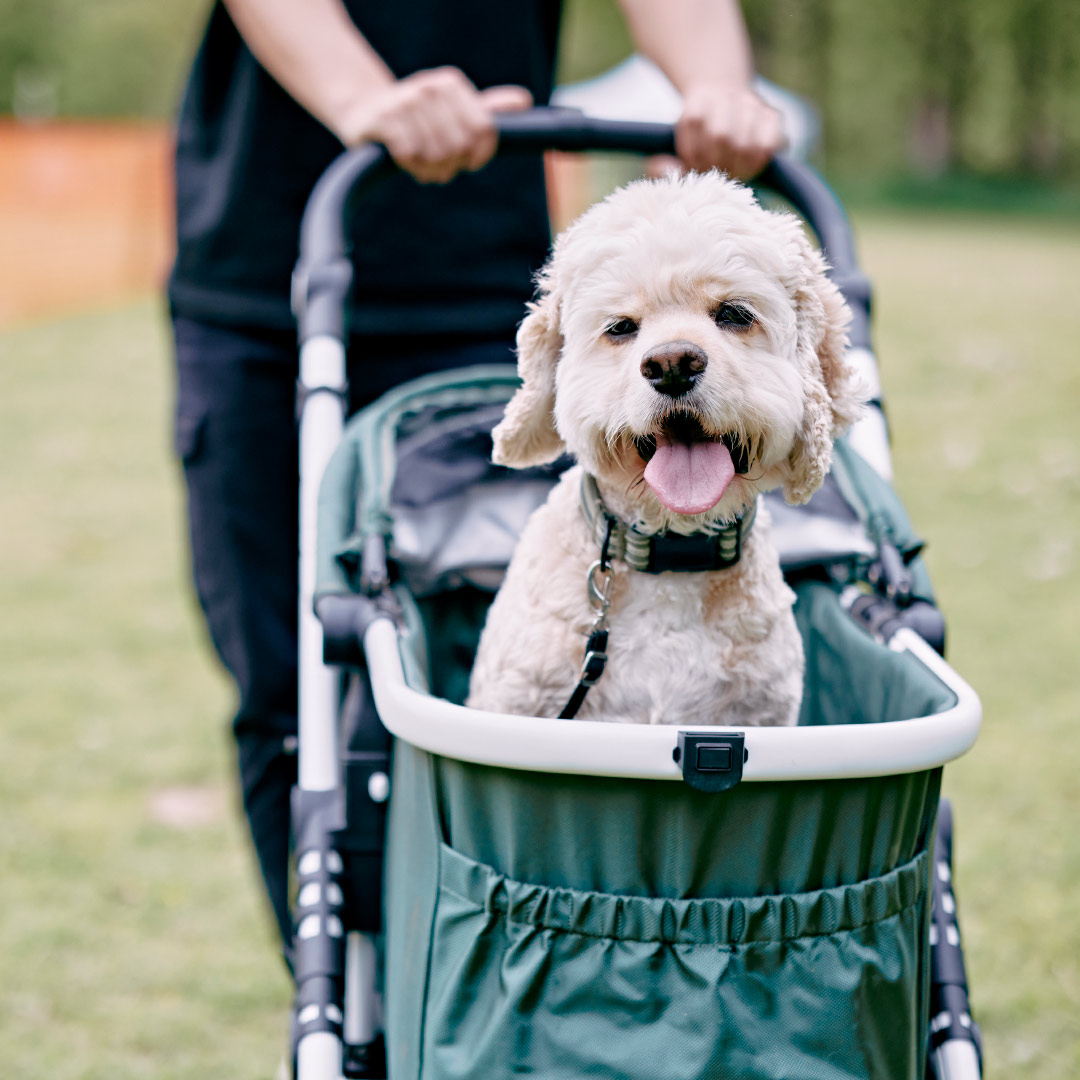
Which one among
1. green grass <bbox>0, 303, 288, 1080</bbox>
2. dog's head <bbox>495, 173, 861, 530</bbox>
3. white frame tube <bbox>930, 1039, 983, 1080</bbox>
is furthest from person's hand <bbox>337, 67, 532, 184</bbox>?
green grass <bbox>0, 303, 288, 1080</bbox>

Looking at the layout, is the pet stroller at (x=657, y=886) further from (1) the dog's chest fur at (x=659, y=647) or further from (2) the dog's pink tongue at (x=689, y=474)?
(2) the dog's pink tongue at (x=689, y=474)

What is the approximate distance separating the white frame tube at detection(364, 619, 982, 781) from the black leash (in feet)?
1.02

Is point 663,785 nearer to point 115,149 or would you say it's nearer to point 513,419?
point 513,419

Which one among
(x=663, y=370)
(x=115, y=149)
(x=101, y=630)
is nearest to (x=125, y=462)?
(x=101, y=630)

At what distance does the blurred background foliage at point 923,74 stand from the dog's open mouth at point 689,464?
2486cm

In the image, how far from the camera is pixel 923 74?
29.2 meters

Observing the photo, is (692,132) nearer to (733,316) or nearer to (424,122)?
(424,122)

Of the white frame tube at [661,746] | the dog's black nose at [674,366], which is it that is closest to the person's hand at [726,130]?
the dog's black nose at [674,366]

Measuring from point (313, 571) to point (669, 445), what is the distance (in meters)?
0.63

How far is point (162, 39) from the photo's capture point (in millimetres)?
40969

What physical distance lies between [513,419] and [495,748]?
0.49m

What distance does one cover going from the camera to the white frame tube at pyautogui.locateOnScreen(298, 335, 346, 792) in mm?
1771

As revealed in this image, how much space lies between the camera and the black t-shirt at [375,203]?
2.17m

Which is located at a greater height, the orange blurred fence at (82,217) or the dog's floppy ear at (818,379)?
the dog's floppy ear at (818,379)
